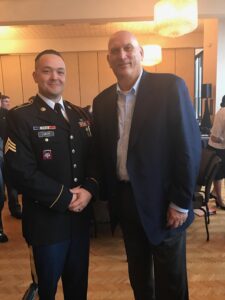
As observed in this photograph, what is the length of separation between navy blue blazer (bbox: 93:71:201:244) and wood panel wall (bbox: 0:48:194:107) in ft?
24.2

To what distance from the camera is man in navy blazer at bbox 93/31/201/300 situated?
133cm

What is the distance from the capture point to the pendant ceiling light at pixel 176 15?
3.38 meters

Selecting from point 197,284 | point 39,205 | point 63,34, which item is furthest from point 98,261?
point 63,34

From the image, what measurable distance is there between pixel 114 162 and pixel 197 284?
52.7 inches

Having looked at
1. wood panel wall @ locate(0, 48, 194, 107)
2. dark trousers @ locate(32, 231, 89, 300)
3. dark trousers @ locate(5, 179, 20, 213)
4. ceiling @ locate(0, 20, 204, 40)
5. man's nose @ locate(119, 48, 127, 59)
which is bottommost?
dark trousers @ locate(5, 179, 20, 213)

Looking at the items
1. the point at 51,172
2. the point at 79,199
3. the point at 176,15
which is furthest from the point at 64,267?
the point at 176,15

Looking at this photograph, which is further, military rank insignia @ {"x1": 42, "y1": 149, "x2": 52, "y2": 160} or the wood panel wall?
the wood panel wall

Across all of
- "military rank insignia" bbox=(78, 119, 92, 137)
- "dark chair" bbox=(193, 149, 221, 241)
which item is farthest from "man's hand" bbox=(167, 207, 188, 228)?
"dark chair" bbox=(193, 149, 221, 241)

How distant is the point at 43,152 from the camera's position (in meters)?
1.37

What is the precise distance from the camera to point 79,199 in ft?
4.65

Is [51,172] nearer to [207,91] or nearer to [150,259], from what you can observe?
[150,259]

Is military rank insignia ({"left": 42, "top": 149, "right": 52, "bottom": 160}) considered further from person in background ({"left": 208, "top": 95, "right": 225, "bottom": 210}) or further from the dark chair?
person in background ({"left": 208, "top": 95, "right": 225, "bottom": 210})

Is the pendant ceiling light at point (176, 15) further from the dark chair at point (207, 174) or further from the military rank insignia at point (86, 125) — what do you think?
the military rank insignia at point (86, 125)

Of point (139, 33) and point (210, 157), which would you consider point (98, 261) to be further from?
point (139, 33)
